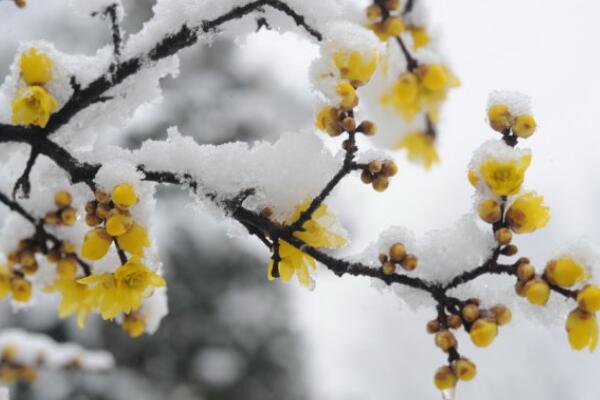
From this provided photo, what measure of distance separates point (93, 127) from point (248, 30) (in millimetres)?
454

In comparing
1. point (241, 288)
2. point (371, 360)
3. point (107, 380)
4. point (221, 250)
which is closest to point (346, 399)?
point (371, 360)

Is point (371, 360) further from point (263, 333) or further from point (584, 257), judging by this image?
point (584, 257)

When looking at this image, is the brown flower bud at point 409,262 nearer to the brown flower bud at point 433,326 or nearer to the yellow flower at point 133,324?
the brown flower bud at point 433,326

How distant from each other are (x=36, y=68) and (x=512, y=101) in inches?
40.9

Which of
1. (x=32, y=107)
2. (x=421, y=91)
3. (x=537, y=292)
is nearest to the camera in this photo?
(x=537, y=292)

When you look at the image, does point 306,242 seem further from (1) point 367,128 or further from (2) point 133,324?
(2) point 133,324

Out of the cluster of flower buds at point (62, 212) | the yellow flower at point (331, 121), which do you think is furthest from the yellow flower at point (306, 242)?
the cluster of flower buds at point (62, 212)

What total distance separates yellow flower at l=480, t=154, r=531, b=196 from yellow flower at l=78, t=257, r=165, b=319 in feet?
2.25

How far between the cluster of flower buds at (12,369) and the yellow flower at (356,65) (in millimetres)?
2914

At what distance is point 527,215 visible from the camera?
128 cm

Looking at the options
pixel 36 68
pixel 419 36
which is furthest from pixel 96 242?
pixel 419 36

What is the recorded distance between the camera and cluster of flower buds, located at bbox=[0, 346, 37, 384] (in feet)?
11.4

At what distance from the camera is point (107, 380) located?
31.1 ft

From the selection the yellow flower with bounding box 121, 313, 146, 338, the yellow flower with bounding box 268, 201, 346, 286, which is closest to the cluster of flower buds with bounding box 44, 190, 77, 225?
the yellow flower with bounding box 121, 313, 146, 338
